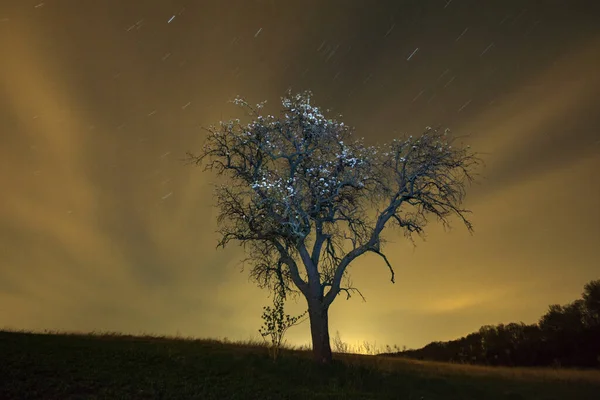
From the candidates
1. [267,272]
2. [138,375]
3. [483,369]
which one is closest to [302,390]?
[138,375]

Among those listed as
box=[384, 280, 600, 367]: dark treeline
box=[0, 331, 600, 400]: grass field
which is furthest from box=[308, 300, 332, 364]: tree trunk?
box=[384, 280, 600, 367]: dark treeline

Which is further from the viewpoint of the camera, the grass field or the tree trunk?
the tree trunk

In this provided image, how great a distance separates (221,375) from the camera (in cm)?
2100

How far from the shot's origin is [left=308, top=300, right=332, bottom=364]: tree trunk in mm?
24812

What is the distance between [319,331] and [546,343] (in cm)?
2586

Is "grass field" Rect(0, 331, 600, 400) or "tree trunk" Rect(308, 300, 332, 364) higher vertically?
"tree trunk" Rect(308, 300, 332, 364)

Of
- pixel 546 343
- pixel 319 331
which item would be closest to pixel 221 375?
pixel 319 331

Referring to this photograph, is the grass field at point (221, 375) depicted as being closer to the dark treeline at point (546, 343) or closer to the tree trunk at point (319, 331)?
the tree trunk at point (319, 331)

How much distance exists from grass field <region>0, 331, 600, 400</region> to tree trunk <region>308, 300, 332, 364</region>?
635 millimetres

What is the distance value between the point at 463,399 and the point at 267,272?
11.8m

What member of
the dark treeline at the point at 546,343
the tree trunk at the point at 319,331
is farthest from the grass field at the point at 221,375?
the dark treeline at the point at 546,343

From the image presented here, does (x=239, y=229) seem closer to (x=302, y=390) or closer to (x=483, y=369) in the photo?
(x=302, y=390)

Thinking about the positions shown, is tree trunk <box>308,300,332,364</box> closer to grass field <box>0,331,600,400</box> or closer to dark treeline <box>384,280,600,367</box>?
grass field <box>0,331,600,400</box>

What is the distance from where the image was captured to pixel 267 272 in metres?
27.6
